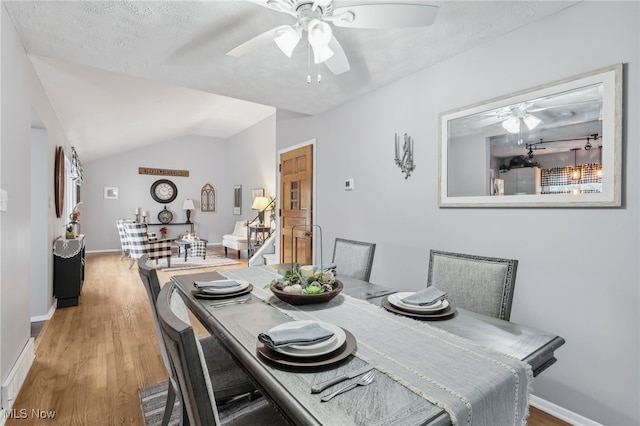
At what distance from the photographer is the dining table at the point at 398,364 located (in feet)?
2.56

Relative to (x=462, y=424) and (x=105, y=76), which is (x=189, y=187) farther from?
(x=462, y=424)

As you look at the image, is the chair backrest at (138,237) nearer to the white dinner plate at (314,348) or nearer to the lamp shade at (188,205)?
the lamp shade at (188,205)

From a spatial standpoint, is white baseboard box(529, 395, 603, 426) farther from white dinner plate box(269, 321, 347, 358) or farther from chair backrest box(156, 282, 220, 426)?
chair backrest box(156, 282, 220, 426)

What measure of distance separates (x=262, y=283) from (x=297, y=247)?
2.48m

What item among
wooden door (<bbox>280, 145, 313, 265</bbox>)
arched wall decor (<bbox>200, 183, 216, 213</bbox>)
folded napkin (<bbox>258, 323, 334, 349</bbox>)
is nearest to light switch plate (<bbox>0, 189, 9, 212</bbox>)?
folded napkin (<bbox>258, 323, 334, 349</bbox>)

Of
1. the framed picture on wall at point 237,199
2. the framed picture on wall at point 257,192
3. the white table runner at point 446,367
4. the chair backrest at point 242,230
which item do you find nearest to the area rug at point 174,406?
the white table runner at point 446,367

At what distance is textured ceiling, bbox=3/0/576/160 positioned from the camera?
6.17 feet

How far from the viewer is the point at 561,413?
1.91 metres

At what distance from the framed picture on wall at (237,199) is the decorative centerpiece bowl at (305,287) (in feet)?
26.0

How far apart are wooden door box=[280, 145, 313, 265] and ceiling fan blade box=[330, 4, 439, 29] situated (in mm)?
2564

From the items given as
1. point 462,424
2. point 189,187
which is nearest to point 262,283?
point 462,424

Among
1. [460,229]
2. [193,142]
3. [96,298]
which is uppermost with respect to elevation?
[193,142]

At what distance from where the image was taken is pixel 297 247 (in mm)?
4508

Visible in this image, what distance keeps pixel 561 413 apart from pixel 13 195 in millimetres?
3683
